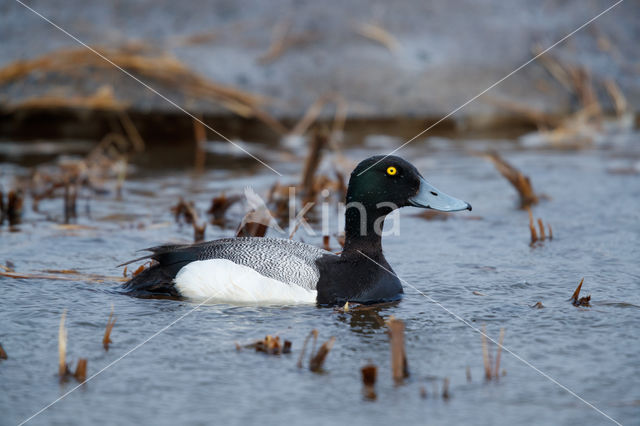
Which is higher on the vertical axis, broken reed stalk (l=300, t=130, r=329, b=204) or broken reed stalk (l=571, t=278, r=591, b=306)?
broken reed stalk (l=300, t=130, r=329, b=204)

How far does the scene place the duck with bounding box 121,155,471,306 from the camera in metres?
5.97

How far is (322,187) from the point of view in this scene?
936cm

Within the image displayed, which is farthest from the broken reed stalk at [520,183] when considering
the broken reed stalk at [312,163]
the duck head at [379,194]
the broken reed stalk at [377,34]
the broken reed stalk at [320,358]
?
the broken reed stalk at [377,34]

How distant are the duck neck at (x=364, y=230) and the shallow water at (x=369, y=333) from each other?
0.42 meters

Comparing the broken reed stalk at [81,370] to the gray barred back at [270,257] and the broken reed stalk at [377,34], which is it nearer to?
the gray barred back at [270,257]

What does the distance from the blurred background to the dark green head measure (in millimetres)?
632

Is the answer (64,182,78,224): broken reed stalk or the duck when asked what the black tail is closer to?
the duck

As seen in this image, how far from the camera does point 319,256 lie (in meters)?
6.33

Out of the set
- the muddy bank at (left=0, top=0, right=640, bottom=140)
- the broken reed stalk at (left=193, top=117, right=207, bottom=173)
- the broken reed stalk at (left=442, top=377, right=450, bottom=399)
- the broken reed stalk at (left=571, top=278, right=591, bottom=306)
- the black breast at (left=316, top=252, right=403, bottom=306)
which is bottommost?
the broken reed stalk at (left=442, top=377, right=450, bottom=399)

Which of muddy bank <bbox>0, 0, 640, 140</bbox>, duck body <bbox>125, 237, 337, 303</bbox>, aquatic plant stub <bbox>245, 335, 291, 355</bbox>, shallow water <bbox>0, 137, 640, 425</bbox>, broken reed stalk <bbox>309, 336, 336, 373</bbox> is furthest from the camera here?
muddy bank <bbox>0, 0, 640, 140</bbox>

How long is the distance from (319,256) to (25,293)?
198cm

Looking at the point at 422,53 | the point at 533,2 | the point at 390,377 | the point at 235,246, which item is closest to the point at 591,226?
the point at 235,246

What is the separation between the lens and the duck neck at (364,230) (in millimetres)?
6344

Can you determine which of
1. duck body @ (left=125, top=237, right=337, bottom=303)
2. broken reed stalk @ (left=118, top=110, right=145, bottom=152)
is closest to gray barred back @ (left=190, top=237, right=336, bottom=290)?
duck body @ (left=125, top=237, right=337, bottom=303)
